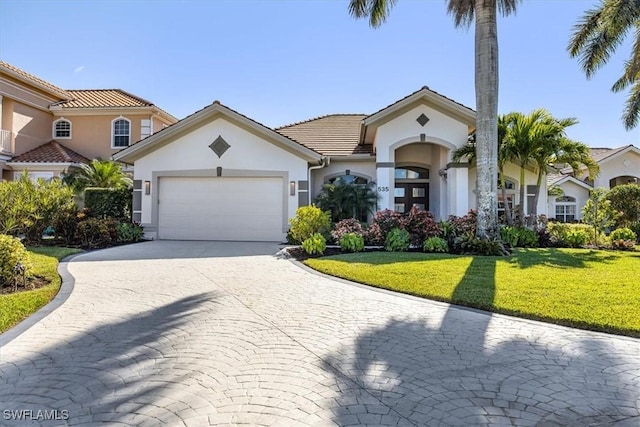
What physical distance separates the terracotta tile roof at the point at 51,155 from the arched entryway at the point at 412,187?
59.3 ft

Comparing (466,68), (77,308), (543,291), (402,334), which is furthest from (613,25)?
(77,308)

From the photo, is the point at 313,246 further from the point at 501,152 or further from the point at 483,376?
the point at 501,152

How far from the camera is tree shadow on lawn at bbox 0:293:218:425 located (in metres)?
3.24

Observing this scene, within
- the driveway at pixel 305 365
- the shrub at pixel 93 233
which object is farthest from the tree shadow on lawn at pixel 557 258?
the shrub at pixel 93 233

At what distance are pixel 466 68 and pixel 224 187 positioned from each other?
1166 cm

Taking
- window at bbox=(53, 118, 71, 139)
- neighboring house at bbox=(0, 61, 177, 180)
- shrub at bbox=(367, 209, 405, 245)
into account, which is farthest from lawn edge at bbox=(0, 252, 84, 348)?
window at bbox=(53, 118, 71, 139)

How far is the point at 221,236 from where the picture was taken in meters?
16.6

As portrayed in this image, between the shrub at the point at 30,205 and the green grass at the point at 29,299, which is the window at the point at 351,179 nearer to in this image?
the shrub at the point at 30,205

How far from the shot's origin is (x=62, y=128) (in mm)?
23938

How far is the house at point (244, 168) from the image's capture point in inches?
642

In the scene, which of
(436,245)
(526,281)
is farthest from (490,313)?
(436,245)

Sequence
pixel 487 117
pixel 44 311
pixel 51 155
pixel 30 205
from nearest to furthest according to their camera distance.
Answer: pixel 44 311
pixel 30 205
pixel 487 117
pixel 51 155

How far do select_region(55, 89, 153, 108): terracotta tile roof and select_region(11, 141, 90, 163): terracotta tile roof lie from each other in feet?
8.87

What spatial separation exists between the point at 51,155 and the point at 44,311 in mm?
19515
